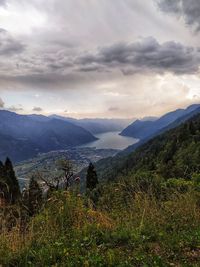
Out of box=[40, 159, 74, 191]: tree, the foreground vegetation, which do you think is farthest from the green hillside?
box=[40, 159, 74, 191]: tree

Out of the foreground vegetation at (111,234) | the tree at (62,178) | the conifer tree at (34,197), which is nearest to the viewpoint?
the foreground vegetation at (111,234)

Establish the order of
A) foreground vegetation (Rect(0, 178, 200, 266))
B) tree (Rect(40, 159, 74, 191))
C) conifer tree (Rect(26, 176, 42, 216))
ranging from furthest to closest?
tree (Rect(40, 159, 74, 191)) → conifer tree (Rect(26, 176, 42, 216)) → foreground vegetation (Rect(0, 178, 200, 266))

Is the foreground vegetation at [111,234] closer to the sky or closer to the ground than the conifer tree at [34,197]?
closer to the ground

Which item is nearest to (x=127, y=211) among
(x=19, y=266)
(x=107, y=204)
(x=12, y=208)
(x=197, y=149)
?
(x=107, y=204)

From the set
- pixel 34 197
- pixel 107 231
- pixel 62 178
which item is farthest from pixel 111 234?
pixel 62 178

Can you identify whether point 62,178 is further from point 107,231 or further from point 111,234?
point 111,234

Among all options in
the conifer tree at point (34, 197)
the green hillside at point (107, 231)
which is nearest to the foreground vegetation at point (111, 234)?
the green hillside at point (107, 231)

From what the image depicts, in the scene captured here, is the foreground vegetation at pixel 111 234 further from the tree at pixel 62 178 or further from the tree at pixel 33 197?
the tree at pixel 62 178

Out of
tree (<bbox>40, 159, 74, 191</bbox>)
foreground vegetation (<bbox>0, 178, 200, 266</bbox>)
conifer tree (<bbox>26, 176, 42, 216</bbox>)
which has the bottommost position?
foreground vegetation (<bbox>0, 178, 200, 266</bbox>)

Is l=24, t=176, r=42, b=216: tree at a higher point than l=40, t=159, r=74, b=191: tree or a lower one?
lower

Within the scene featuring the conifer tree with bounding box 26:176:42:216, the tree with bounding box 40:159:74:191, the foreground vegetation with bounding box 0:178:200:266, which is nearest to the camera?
the foreground vegetation with bounding box 0:178:200:266

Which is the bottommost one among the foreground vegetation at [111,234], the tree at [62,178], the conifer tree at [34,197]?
the foreground vegetation at [111,234]

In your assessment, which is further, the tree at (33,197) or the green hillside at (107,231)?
the tree at (33,197)

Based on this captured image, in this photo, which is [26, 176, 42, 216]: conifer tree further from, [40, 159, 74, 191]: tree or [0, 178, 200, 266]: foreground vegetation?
[0, 178, 200, 266]: foreground vegetation
